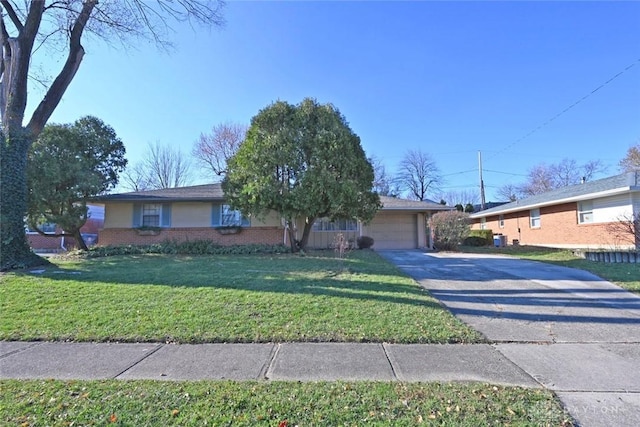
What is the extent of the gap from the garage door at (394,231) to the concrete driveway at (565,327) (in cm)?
931

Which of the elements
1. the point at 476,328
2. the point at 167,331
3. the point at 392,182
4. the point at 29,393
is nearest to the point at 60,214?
the point at 167,331

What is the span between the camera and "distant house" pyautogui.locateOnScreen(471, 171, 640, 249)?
13.8 m

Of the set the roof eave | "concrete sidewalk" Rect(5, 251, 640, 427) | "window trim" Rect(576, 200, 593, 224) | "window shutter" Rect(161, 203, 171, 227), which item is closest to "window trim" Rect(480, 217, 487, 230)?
the roof eave

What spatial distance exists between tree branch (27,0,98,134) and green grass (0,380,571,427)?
35.9 feet

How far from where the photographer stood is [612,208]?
1455 centimetres

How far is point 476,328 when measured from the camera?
489 centimetres

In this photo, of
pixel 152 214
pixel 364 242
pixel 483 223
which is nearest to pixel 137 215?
pixel 152 214

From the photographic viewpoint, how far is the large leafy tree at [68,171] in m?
12.7

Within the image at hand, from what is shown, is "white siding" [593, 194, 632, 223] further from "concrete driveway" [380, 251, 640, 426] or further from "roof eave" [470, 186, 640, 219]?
"concrete driveway" [380, 251, 640, 426]

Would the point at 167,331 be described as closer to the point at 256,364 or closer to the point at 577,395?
the point at 256,364

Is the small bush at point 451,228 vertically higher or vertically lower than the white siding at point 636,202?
lower

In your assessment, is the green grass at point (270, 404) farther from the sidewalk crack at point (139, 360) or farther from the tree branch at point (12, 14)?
the tree branch at point (12, 14)

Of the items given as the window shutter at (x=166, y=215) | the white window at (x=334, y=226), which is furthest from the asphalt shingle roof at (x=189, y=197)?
the white window at (x=334, y=226)

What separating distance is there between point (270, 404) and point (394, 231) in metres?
17.2
